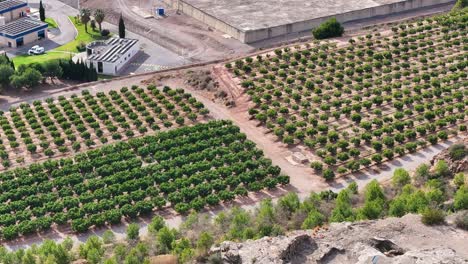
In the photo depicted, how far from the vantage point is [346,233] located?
4475 centimetres

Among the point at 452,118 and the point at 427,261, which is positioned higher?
the point at 427,261

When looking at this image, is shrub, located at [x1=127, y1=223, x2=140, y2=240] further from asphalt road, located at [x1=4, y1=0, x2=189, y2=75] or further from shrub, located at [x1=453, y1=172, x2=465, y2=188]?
asphalt road, located at [x1=4, y1=0, x2=189, y2=75]

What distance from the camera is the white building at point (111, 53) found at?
281ft

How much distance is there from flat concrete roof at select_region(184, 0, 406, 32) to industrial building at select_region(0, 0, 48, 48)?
2092 centimetres

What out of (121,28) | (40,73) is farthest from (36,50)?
(40,73)

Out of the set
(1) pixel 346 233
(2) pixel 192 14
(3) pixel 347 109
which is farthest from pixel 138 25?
(1) pixel 346 233

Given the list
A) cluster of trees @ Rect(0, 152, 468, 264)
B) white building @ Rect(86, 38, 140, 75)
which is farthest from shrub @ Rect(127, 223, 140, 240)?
white building @ Rect(86, 38, 140, 75)

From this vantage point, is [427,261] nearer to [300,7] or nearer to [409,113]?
[409,113]

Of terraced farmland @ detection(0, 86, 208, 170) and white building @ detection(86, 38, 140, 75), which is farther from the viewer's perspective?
white building @ detection(86, 38, 140, 75)

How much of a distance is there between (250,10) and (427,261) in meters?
66.3

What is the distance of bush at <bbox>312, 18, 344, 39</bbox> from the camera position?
91875 millimetres

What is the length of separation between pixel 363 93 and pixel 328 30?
16588 millimetres

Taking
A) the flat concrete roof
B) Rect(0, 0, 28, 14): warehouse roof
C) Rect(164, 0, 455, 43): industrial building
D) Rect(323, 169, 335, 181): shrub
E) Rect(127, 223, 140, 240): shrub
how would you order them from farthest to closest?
→ Rect(0, 0, 28, 14): warehouse roof
the flat concrete roof
Rect(164, 0, 455, 43): industrial building
Rect(323, 169, 335, 181): shrub
Rect(127, 223, 140, 240): shrub

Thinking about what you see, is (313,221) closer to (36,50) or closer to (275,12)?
(36,50)
